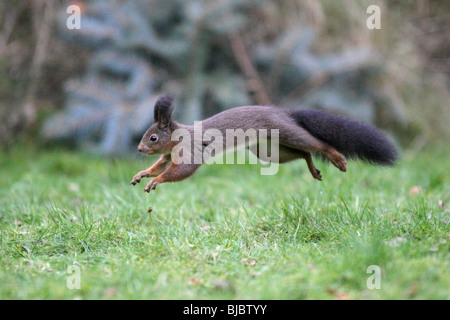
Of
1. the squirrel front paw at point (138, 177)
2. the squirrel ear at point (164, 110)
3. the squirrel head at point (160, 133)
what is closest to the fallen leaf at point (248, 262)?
the squirrel front paw at point (138, 177)

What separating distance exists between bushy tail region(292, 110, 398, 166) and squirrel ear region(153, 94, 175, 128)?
0.89m

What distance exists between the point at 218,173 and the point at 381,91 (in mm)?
2870

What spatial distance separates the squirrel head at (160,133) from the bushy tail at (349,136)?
91 cm

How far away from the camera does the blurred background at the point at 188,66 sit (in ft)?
21.7

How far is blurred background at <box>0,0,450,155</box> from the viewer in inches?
260

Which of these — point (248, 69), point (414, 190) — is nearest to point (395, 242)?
point (414, 190)

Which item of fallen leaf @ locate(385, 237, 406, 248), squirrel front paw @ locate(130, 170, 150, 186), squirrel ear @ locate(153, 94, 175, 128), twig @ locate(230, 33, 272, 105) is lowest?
fallen leaf @ locate(385, 237, 406, 248)

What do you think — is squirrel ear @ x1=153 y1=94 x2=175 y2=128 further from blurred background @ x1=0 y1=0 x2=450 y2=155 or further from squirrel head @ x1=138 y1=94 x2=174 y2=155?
blurred background @ x1=0 y1=0 x2=450 y2=155

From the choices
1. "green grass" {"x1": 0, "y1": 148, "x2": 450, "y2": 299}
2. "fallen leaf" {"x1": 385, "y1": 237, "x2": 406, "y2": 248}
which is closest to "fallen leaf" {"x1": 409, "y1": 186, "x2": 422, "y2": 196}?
"green grass" {"x1": 0, "y1": 148, "x2": 450, "y2": 299}

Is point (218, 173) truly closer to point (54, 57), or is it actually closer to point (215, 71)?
point (215, 71)

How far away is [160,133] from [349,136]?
133cm

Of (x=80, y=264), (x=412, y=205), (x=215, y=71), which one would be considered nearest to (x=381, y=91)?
(x=215, y=71)

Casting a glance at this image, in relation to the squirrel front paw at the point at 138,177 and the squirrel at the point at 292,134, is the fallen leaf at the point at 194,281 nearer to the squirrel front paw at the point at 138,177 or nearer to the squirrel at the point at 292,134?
the squirrel at the point at 292,134

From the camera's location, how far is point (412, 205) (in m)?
3.93
